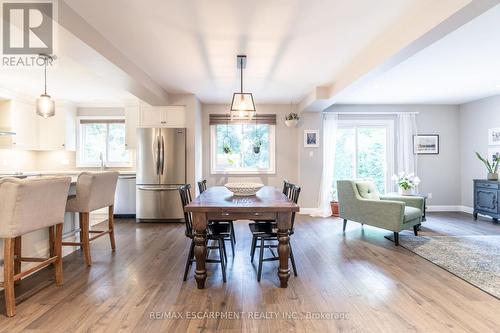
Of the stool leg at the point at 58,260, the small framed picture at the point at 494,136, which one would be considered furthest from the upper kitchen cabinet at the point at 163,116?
the small framed picture at the point at 494,136

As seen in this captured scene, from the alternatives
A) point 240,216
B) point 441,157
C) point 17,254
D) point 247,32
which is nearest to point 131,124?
point 17,254

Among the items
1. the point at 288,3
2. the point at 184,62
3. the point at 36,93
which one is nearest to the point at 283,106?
the point at 184,62

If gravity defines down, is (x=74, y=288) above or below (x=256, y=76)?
below

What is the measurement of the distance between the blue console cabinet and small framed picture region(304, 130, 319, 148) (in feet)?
10.3

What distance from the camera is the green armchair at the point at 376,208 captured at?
3900 mm

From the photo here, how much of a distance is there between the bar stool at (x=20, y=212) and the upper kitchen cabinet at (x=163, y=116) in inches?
119

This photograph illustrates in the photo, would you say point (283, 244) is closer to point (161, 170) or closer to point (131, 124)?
point (161, 170)

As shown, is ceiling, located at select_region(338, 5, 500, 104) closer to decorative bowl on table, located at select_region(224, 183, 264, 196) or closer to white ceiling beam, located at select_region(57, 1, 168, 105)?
decorative bowl on table, located at select_region(224, 183, 264, 196)

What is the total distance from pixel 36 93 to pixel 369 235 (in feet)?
20.8

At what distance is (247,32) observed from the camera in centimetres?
287

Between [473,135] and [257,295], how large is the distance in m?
6.19

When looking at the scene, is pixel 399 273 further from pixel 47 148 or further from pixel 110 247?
pixel 47 148

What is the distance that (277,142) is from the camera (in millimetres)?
6285

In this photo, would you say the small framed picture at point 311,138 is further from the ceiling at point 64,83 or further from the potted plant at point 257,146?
the ceiling at point 64,83
